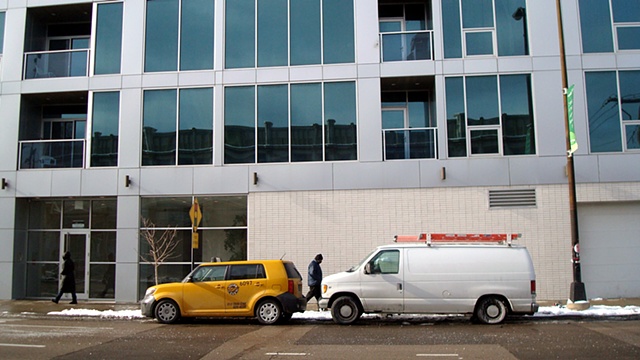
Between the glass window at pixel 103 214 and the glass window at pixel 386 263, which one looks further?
the glass window at pixel 103 214

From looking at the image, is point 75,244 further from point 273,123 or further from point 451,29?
point 451,29

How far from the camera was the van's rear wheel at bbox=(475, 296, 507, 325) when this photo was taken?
12.7 m

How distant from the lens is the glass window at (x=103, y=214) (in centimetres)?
1914

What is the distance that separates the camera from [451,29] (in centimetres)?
1828

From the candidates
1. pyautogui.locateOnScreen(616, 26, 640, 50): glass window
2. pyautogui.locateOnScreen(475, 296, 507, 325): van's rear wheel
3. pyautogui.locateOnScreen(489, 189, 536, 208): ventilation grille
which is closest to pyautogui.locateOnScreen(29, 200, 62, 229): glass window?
pyautogui.locateOnScreen(475, 296, 507, 325): van's rear wheel

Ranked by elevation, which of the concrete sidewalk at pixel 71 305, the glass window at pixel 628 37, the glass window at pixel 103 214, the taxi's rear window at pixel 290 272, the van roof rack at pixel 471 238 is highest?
Answer: the glass window at pixel 628 37

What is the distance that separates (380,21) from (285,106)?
478cm

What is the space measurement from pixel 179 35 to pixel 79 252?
8514mm

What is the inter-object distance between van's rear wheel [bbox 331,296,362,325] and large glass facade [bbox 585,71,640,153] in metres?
9.85

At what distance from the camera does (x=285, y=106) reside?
18.5 m

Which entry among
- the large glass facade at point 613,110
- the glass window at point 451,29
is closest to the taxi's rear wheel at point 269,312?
the glass window at point 451,29

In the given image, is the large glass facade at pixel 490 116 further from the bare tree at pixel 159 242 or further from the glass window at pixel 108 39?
the glass window at pixel 108 39

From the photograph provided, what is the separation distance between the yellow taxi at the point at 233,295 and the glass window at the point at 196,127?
5.89m

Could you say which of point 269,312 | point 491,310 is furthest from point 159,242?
point 491,310
